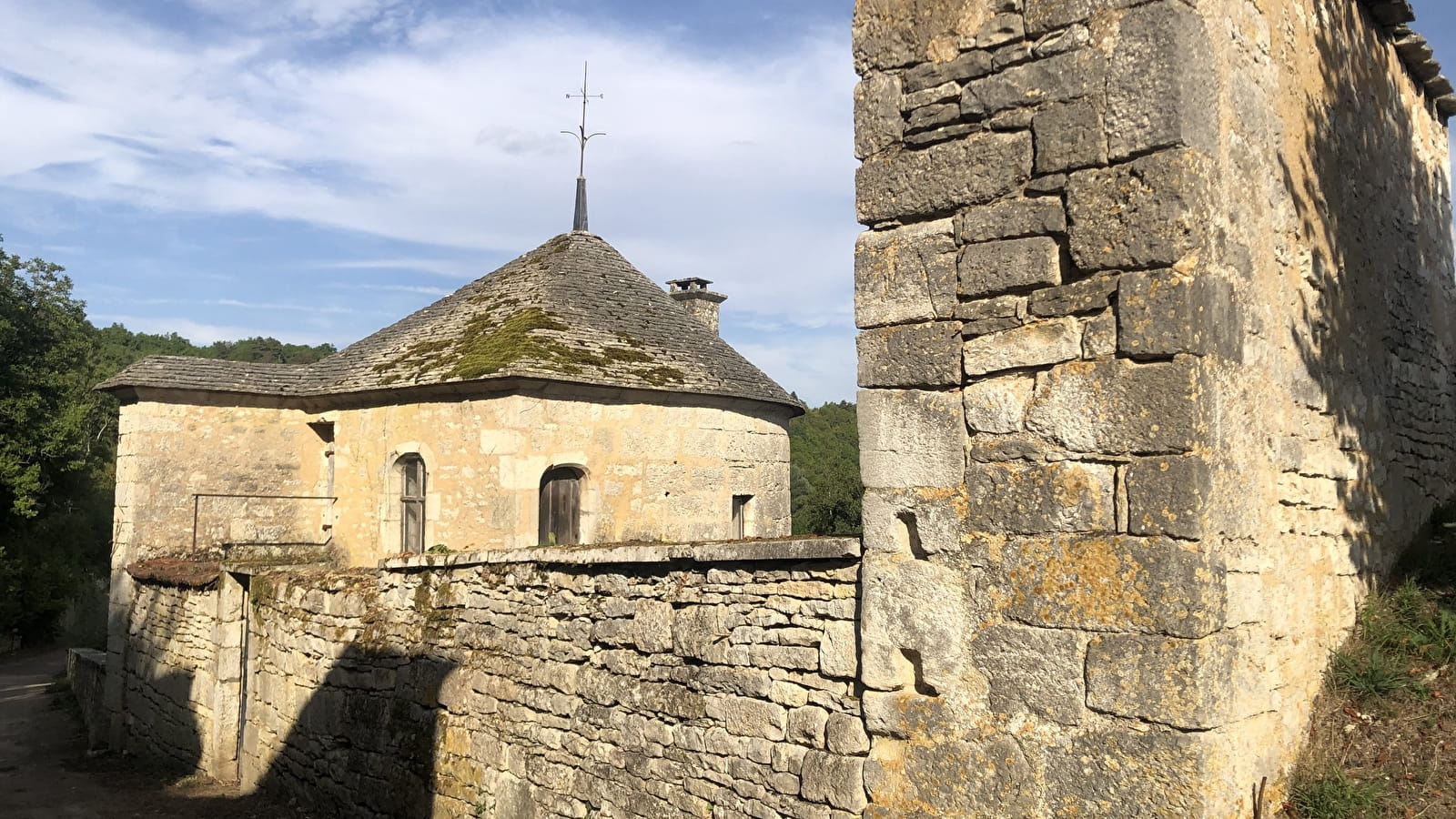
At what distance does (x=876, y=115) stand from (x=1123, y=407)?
158cm

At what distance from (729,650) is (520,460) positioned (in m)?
7.20

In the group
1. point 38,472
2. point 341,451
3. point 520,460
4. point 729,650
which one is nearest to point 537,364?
point 520,460

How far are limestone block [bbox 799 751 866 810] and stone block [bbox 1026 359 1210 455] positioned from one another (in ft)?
5.24

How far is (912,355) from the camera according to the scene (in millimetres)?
4176

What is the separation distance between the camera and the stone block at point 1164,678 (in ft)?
11.2

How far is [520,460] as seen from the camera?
1188cm

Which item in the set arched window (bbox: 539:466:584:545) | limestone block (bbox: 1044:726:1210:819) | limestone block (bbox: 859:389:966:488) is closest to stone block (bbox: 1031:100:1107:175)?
limestone block (bbox: 859:389:966:488)

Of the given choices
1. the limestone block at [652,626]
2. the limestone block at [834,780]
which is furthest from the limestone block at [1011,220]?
the limestone block at [652,626]

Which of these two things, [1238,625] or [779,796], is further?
[779,796]

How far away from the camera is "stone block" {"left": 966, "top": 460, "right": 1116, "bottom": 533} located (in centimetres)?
368

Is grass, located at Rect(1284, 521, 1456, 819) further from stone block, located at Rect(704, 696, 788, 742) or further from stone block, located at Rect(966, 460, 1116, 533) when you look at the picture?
stone block, located at Rect(704, 696, 788, 742)

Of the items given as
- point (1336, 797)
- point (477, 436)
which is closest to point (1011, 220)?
point (1336, 797)

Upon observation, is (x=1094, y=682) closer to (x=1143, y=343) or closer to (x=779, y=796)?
(x=1143, y=343)

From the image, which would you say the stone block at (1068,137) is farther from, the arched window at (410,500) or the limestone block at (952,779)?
the arched window at (410,500)
